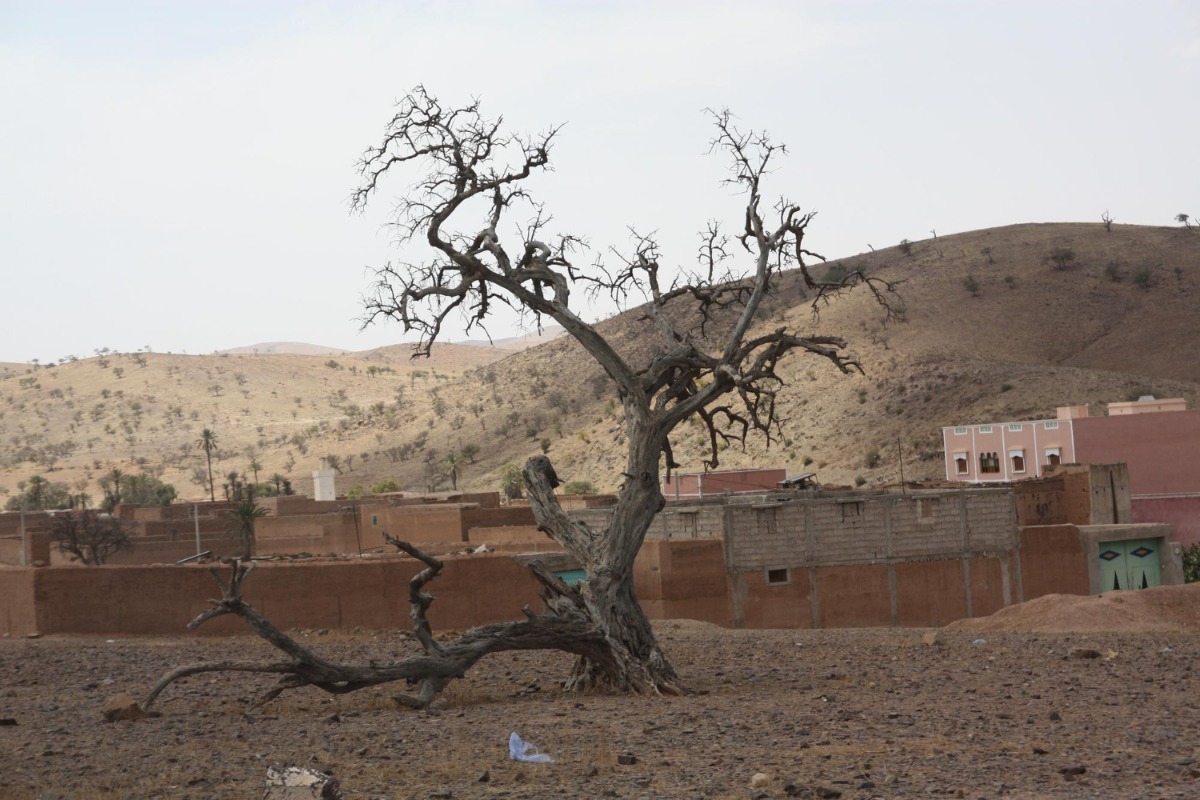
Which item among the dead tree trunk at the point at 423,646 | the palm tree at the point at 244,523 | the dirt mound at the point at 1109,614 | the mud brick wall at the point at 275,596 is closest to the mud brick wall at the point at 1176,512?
the dirt mound at the point at 1109,614

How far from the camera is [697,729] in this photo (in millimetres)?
11336

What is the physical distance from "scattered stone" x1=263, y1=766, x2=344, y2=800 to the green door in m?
34.2

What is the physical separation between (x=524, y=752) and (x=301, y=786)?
247 cm

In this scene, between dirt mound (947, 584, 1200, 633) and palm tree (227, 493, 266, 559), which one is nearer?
dirt mound (947, 584, 1200, 633)

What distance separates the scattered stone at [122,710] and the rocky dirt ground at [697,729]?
11cm

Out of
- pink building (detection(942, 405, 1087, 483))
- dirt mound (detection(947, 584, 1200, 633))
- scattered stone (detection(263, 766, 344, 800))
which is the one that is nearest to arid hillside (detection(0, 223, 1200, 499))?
pink building (detection(942, 405, 1087, 483))

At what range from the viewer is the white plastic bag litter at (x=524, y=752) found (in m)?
10.1

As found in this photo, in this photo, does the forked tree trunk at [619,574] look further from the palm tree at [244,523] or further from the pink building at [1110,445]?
the pink building at [1110,445]

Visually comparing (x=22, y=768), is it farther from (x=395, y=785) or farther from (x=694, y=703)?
(x=694, y=703)

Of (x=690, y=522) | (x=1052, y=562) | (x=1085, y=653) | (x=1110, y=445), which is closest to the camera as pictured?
(x=1085, y=653)

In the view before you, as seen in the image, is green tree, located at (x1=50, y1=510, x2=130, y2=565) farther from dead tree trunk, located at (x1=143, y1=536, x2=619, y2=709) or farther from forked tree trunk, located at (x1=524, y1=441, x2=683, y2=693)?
dead tree trunk, located at (x1=143, y1=536, x2=619, y2=709)

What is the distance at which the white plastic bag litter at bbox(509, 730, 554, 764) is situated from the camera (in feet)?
33.2

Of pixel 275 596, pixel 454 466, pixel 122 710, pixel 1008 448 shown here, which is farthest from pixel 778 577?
pixel 454 466

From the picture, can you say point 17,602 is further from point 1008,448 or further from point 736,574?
point 1008,448
